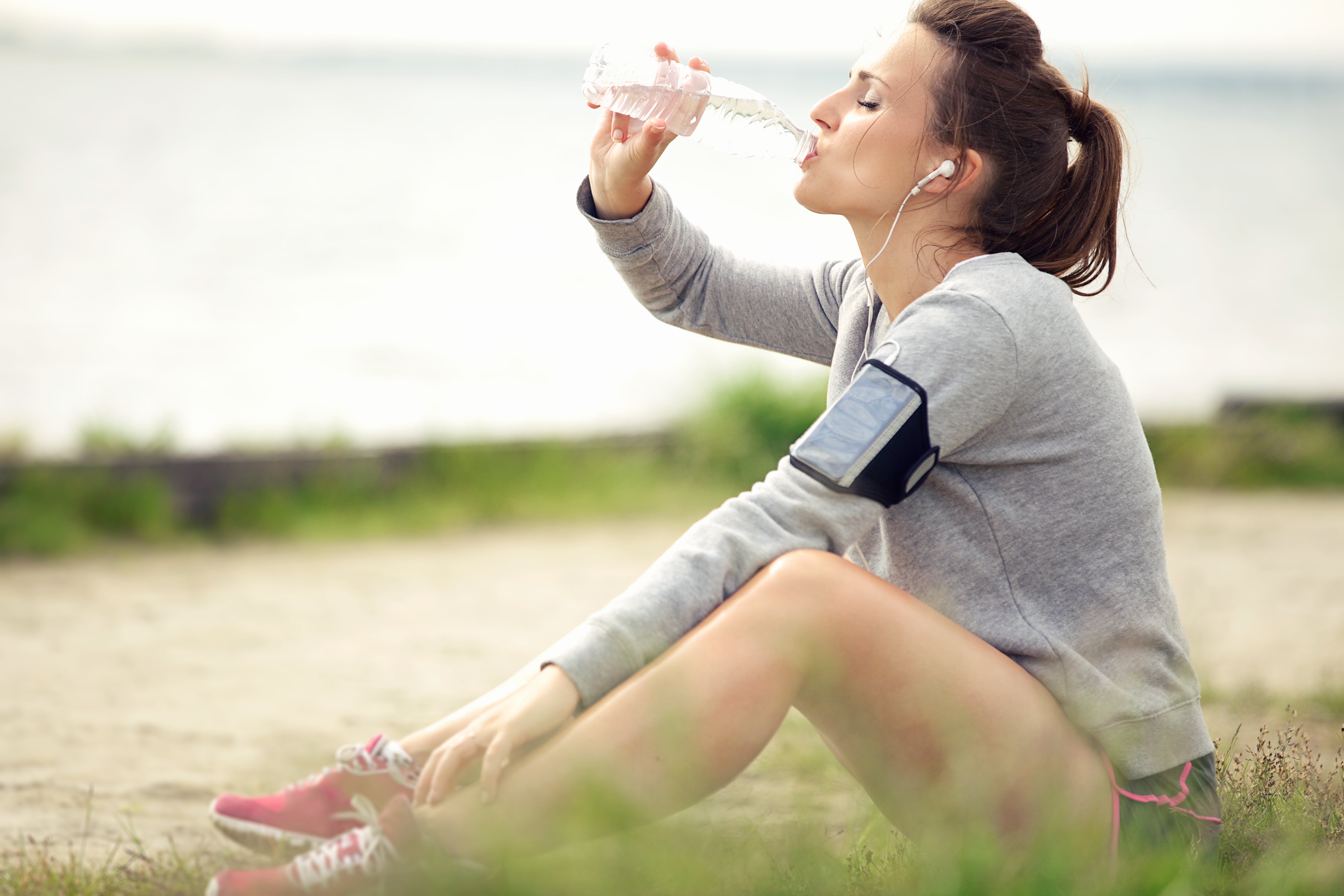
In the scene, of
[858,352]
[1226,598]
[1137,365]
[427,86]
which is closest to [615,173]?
[858,352]

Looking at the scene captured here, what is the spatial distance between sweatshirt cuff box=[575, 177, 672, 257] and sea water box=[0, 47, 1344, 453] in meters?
0.22

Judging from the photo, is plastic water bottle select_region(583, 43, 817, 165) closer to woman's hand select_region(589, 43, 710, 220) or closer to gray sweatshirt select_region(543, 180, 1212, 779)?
woman's hand select_region(589, 43, 710, 220)

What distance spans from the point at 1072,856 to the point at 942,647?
27cm

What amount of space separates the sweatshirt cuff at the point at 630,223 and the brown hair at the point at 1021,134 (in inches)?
19.6

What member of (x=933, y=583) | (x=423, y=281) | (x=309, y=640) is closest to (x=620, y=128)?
(x=933, y=583)

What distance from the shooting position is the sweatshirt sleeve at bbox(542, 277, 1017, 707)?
1.41 metres

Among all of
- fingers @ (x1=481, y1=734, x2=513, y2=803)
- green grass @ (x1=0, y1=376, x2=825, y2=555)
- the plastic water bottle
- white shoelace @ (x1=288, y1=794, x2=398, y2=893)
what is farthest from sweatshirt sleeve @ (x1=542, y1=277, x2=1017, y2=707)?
green grass @ (x1=0, y1=376, x2=825, y2=555)

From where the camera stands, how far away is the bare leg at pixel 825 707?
1391mm

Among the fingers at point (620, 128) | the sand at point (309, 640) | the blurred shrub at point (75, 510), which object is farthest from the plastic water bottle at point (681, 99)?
the blurred shrub at point (75, 510)

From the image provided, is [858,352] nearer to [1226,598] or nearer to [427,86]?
[1226,598]

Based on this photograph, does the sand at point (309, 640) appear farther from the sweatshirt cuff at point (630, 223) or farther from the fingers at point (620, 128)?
the fingers at point (620, 128)

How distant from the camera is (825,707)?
1.50 meters

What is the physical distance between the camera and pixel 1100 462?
1.52 metres

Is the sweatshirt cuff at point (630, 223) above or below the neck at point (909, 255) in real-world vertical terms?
above
